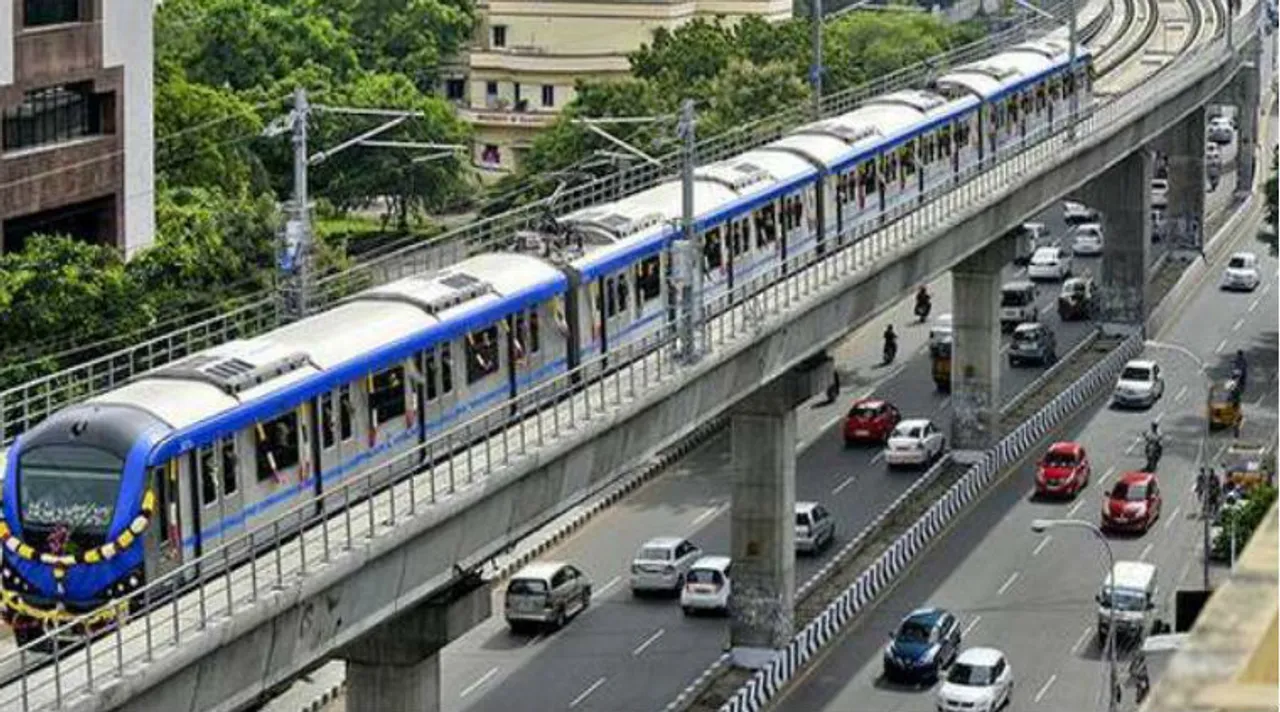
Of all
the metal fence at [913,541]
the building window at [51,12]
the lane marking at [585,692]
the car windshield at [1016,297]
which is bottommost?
the lane marking at [585,692]

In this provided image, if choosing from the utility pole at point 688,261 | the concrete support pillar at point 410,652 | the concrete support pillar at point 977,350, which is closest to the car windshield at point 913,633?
the utility pole at point 688,261

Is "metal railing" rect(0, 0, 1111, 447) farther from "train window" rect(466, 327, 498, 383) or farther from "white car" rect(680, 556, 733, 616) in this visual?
"white car" rect(680, 556, 733, 616)

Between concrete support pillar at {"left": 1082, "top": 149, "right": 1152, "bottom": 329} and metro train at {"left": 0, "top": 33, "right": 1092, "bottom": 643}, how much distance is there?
113ft

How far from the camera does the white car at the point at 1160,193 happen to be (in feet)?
401

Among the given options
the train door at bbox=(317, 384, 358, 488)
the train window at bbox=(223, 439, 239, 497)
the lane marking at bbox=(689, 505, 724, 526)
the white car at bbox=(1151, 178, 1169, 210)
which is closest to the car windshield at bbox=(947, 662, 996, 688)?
the lane marking at bbox=(689, 505, 724, 526)

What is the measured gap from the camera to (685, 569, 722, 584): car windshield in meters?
62.2

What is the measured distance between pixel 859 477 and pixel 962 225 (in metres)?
8.26

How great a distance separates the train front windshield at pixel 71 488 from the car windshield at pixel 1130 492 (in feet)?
140

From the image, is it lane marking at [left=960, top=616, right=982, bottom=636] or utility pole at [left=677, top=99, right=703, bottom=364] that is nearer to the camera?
utility pole at [left=677, top=99, right=703, bottom=364]

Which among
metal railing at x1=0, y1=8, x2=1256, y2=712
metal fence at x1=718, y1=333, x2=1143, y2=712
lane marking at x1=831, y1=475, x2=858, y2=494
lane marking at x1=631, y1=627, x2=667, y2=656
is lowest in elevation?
lane marking at x1=631, y1=627, x2=667, y2=656

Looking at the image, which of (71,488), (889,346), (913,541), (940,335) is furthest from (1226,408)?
(71,488)

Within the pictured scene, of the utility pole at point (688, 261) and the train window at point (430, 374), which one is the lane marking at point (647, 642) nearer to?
the utility pole at point (688, 261)

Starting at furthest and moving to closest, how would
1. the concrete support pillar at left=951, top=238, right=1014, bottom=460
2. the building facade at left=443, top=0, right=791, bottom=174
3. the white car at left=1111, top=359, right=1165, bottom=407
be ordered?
the building facade at left=443, top=0, right=791, bottom=174, the white car at left=1111, top=359, right=1165, bottom=407, the concrete support pillar at left=951, top=238, right=1014, bottom=460

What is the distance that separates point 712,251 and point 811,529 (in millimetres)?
12789
